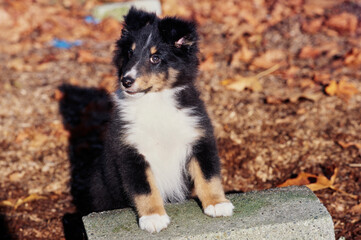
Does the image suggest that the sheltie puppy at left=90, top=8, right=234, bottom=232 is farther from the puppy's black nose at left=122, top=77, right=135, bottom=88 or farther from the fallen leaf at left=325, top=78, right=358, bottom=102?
the fallen leaf at left=325, top=78, right=358, bottom=102

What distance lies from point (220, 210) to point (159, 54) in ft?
4.12

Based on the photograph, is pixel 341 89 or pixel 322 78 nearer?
pixel 341 89

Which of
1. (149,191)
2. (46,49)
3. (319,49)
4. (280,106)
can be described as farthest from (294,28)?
(149,191)

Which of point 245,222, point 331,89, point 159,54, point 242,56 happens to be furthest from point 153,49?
point 242,56

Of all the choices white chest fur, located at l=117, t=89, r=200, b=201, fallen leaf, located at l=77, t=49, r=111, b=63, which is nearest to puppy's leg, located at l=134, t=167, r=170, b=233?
white chest fur, located at l=117, t=89, r=200, b=201

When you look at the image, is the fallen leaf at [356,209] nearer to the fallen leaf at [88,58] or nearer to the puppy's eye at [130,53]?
the puppy's eye at [130,53]

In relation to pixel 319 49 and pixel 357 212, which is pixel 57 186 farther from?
pixel 319 49

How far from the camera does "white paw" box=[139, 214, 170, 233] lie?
136 inches

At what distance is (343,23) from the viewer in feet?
25.6

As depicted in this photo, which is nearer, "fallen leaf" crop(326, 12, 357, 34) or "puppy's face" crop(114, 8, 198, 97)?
"puppy's face" crop(114, 8, 198, 97)

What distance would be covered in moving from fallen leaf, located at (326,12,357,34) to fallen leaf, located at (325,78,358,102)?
2039 millimetres

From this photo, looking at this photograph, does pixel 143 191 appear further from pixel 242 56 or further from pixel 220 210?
pixel 242 56

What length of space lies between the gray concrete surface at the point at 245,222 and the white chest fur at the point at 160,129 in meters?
0.40

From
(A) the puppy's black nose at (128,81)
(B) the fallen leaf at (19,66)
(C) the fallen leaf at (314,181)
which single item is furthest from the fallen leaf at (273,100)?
(B) the fallen leaf at (19,66)
